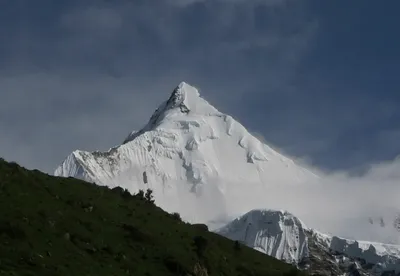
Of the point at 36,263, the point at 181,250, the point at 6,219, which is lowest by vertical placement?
the point at 36,263

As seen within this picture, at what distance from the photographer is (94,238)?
56406 mm

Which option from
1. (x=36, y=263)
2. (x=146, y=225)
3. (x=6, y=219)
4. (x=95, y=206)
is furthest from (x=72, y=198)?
(x=36, y=263)

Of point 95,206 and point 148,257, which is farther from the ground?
point 95,206

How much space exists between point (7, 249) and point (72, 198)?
1651cm

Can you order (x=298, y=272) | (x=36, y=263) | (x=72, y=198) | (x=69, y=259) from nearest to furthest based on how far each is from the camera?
(x=36, y=263), (x=69, y=259), (x=72, y=198), (x=298, y=272)

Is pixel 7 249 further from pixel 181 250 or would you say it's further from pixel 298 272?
pixel 298 272

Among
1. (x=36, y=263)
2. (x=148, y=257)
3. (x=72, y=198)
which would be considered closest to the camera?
(x=36, y=263)

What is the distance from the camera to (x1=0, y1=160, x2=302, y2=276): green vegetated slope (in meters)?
49.0

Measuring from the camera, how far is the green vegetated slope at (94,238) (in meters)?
49.0

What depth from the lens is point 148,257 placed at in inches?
2292

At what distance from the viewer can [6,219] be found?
50.6 meters

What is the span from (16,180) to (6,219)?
368 inches

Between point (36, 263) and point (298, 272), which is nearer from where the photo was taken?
point (36, 263)

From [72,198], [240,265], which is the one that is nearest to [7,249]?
[72,198]
